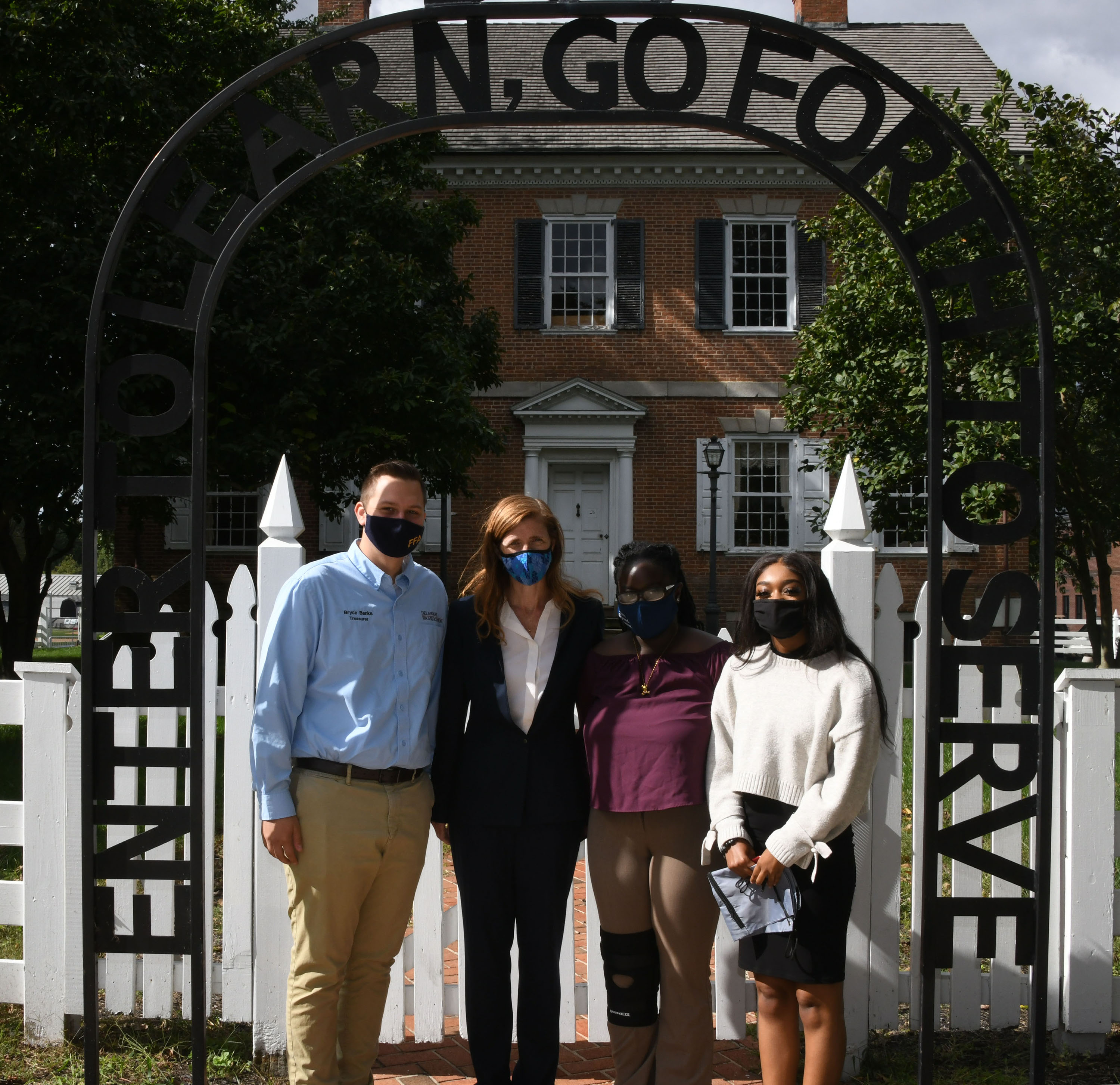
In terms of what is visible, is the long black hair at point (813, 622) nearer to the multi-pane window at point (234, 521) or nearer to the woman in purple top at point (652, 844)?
the woman in purple top at point (652, 844)

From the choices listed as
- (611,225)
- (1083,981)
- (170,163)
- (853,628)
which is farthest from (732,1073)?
(611,225)

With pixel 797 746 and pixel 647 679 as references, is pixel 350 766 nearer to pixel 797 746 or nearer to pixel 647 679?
pixel 647 679

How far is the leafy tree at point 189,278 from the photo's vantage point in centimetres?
1011

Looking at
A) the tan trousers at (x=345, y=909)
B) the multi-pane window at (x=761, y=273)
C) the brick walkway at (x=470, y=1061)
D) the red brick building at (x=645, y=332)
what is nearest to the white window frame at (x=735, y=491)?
the red brick building at (x=645, y=332)

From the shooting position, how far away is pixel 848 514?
364cm

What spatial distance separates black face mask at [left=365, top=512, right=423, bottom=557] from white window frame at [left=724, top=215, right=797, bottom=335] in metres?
16.1

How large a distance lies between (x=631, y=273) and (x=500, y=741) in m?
16.4

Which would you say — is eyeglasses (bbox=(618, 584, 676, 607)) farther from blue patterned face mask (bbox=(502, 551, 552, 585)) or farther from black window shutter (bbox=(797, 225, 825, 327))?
black window shutter (bbox=(797, 225, 825, 327))

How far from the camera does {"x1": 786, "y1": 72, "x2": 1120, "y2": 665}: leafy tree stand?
1092 centimetres

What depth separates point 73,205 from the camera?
10.3m

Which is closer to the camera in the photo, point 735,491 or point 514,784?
point 514,784

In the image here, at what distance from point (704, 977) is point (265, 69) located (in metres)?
2.98

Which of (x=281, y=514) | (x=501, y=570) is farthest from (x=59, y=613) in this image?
(x=501, y=570)

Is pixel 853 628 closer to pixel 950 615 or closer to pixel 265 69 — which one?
pixel 950 615
